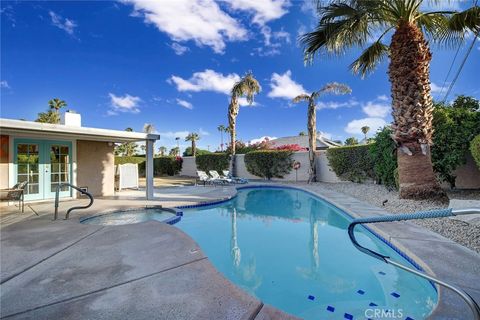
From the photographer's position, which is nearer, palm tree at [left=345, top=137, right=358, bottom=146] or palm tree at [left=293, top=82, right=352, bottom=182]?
palm tree at [left=293, top=82, right=352, bottom=182]

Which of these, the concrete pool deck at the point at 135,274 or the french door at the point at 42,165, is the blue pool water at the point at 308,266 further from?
the french door at the point at 42,165

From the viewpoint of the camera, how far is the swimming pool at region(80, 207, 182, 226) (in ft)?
23.0

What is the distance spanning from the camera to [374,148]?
11844mm

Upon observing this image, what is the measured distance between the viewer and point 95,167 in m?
11.5

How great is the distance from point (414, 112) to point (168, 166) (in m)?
25.9

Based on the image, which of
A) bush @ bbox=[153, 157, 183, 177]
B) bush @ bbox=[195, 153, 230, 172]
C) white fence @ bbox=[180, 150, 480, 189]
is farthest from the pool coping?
bush @ bbox=[153, 157, 183, 177]

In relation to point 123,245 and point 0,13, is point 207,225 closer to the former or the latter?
point 123,245

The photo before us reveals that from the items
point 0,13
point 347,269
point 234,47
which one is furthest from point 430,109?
point 0,13

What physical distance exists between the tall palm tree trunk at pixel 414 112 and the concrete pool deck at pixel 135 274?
329cm

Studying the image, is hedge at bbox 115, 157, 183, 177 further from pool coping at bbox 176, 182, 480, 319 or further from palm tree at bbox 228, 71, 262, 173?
pool coping at bbox 176, 182, 480, 319

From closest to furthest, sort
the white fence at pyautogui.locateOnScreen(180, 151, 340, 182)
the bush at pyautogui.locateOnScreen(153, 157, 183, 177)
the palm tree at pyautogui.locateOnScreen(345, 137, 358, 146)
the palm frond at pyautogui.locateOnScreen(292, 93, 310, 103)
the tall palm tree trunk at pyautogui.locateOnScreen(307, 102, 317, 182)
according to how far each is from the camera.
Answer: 1. the tall palm tree trunk at pyautogui.locateOnScreen(307, 102, 317, 182)
2. the palm frond at pyautogui.locateOnScreen(292, 93, 310, 103)
3. the white fence at pyautogui.locateOnScreen(180, 151, 340, 182)
4. the bush at pyautogui.locateOnScreen(153, 157, 183, 177)
5. the palm tree at pyautogui.locateOnScreen(345, 137, 358, 146)

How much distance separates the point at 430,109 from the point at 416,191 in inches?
111

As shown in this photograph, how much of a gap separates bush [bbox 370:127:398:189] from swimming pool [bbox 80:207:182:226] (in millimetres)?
9176

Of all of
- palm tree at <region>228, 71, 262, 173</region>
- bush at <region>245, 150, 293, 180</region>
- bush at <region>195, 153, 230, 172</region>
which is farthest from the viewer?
bush at <region>195, 153, 230, 172</region>
